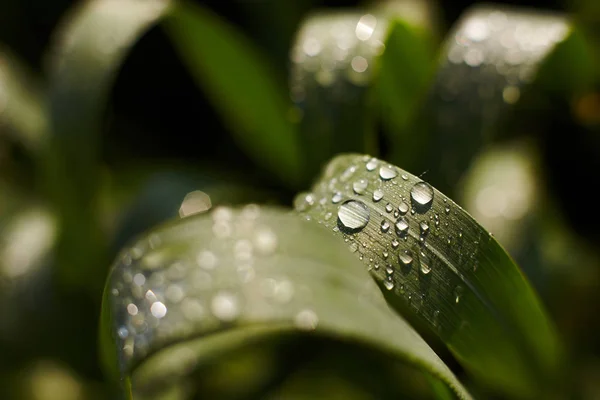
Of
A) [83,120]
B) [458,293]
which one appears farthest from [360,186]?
[83,120]

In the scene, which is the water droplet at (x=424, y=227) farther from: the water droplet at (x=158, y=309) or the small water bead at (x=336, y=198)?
the water droplet at (x=158, y=309)

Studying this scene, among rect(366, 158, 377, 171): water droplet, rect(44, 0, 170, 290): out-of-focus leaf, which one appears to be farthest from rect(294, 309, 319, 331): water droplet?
rect(44, 0, 170, 290): out-of-focus leaf

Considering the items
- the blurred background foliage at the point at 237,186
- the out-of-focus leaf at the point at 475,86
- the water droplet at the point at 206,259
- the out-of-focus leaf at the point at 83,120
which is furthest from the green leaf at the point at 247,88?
the water droplet at the point at 206,259

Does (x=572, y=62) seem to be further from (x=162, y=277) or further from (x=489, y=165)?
(x=162, y=277)

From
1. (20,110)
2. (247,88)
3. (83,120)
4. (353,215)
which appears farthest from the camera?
(20,110)

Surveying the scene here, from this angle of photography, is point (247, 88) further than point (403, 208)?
Yes

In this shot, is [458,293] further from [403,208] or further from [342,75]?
[342,75]
